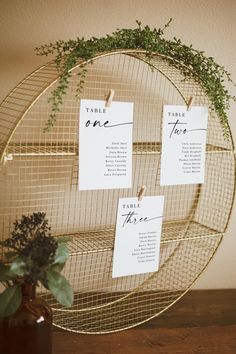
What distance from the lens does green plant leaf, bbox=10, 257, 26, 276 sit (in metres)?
0.92

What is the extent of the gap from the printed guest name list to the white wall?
0.32m

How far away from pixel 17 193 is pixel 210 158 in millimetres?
695

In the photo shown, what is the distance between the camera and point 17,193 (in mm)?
1371

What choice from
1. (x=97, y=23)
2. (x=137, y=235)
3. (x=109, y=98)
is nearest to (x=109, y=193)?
(x=137, y=235)

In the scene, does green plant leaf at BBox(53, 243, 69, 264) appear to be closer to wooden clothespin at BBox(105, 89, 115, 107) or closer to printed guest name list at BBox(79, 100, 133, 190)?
printed guest name list at BBox(79, 100, 133, 190)

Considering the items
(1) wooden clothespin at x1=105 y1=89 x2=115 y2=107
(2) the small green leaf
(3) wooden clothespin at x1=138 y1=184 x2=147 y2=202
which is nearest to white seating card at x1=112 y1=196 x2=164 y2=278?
(3) wooden clothespin at x1=138 y1=184 x2=147 y2=202

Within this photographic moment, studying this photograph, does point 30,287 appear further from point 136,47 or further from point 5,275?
point 136,47

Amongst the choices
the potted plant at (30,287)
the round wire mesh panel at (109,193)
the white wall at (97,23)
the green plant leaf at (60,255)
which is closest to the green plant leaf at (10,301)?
the potted plant at (30,287)

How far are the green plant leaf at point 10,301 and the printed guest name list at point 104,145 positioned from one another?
0.34m

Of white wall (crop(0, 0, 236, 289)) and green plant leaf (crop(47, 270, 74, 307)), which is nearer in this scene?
green plant leaf (crop(47, 270, 74, 307))

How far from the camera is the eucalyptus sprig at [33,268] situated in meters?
0.92

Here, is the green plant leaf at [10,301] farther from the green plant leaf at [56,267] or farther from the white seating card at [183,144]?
the white seating card at [183,144]

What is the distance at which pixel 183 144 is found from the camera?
1363 mm

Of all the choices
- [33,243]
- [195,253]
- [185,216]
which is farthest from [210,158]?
[33,243]
